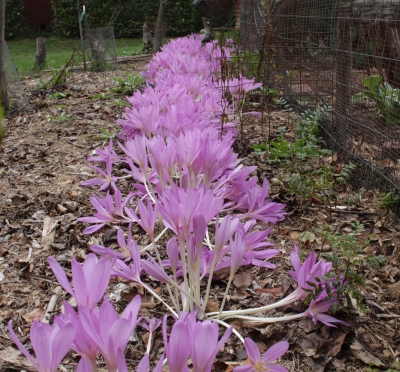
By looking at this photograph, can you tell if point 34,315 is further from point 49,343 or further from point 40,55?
point 40,55

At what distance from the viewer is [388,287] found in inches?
80.1

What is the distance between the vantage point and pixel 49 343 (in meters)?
0.92

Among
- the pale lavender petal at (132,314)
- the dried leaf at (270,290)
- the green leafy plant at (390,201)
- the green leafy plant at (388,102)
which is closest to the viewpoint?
the pale lavender petal at (132,314)

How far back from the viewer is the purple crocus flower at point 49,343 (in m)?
0.89

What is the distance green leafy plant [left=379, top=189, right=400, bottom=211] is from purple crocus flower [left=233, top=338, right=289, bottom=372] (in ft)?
5.95

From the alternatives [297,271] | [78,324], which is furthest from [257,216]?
[78,324]

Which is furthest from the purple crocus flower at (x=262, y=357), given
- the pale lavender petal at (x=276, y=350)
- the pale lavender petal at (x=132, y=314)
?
the pale lavender petal at (x=132, y=314)

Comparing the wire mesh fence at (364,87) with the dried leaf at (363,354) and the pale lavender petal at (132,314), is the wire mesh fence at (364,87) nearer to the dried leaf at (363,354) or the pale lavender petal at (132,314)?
the dried leaf at (363,354)

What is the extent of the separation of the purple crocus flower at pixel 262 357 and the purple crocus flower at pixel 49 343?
443 mm

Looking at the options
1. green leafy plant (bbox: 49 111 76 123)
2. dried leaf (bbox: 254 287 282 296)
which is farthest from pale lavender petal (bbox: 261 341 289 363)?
green leafy plant (bbox: 49 111 76 123)

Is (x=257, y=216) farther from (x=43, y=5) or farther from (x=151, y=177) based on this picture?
(x=43, y=5)

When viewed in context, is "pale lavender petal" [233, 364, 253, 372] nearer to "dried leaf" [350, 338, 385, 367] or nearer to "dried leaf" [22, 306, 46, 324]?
"dried leaf" [350, 338, 385, 367]

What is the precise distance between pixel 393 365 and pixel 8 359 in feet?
4.16

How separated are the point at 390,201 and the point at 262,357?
1873mm
